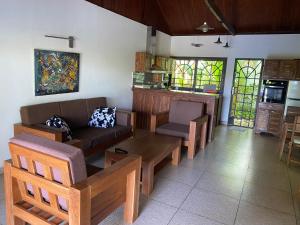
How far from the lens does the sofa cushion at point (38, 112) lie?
3.05 meters

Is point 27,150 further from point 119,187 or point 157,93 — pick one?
point 157,93

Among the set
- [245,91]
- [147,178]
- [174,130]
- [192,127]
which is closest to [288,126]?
[192,127]

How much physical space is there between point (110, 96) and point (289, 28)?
4.68 metres

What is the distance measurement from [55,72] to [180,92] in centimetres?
254

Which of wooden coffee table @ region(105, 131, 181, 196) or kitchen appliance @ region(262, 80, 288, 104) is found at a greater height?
kitchen appliance @ region(262, 80, 288, 104)

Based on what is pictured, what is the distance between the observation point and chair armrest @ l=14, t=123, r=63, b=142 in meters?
2.73

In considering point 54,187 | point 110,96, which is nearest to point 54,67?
point 110,96

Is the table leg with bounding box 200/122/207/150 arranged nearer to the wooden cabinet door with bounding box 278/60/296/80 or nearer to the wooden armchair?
the wooden armchair

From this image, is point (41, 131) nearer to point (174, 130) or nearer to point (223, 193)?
point (174, 130)

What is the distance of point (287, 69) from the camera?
5.54 m

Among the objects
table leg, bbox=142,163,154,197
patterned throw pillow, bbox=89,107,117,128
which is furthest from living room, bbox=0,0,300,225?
patterned throw pillow, bbox=89,107,117,128

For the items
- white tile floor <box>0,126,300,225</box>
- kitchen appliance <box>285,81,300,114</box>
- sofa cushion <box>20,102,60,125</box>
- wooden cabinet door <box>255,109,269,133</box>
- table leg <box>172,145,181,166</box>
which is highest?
kitchen appliance <box>285,81,300,114</box>

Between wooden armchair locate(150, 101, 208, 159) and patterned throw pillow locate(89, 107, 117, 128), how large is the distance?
2.19 feet

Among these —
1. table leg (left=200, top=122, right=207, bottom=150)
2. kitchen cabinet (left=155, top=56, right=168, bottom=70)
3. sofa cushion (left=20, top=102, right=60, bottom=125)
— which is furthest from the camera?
kitchen cabinet (left=155, top=56, right=168, bottom=70)
